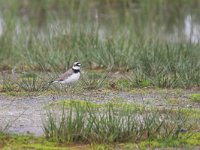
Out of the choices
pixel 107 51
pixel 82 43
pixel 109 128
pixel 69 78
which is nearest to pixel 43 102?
pixel 69 78

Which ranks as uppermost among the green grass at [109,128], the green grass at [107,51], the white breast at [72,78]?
the green grass at [107,51]

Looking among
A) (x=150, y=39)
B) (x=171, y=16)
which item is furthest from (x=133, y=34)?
(x=171, y=16)

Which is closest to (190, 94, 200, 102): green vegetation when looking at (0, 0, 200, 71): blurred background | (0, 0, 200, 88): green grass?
(0, 0, 200, 88): green grass

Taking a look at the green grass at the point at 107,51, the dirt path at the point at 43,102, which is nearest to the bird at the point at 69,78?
the dirt path at the point at 43,102

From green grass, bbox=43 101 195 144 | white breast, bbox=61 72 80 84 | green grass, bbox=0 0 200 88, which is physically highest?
green grass, bbox=0 0 200 88

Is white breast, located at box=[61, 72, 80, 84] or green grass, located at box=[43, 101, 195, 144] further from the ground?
white breast, located at box=[61, 72, 80, 84]

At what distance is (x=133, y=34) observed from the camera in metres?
16.4

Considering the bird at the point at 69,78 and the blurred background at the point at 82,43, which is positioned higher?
the blurred background at the point at 82,43

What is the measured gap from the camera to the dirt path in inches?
380

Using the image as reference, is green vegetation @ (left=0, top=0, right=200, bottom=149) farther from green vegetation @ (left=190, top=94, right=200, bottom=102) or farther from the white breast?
the white breast

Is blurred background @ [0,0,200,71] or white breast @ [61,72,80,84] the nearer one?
white breast @ [61,72,80,84]

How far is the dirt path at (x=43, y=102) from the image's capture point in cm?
965

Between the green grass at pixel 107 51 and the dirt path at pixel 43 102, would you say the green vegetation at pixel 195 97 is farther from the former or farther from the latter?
the green grass at pixel 107 51

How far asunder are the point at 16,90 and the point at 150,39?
457cm
